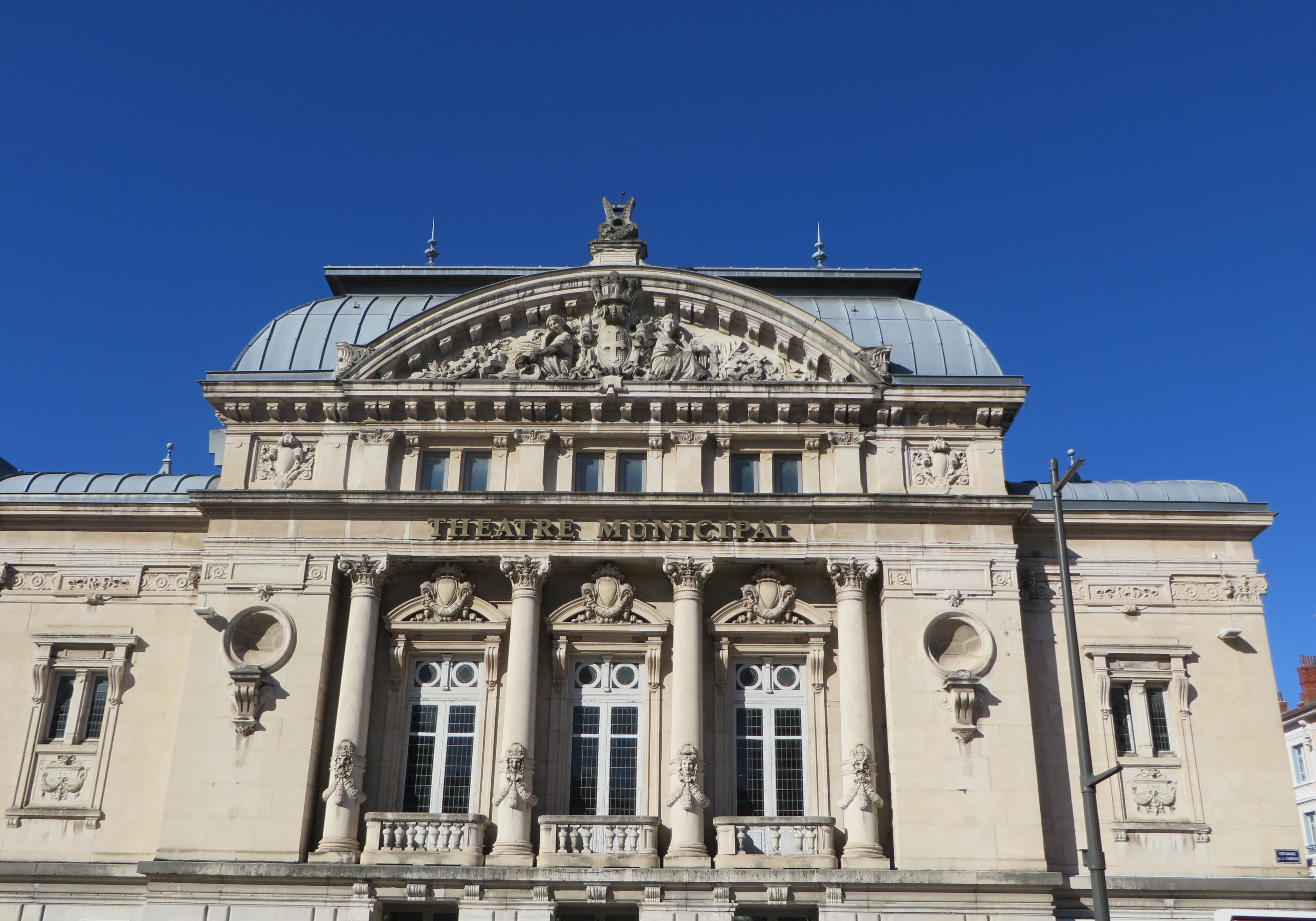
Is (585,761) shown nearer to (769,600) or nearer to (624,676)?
(624,676)

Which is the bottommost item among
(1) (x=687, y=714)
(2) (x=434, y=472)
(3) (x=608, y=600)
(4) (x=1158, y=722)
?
(1) (x=687, y=714)

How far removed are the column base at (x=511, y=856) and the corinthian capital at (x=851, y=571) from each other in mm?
9940

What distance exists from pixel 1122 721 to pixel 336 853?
19.8 metres

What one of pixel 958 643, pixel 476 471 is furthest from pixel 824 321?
pixel 476 471

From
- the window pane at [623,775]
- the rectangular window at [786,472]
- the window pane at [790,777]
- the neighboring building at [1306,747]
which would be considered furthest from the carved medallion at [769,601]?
the neighboring building at [1306,747]

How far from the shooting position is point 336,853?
94.6 feet

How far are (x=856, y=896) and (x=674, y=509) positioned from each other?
1031 cm

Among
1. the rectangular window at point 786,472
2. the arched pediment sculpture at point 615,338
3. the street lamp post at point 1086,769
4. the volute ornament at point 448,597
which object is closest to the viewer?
the street lamp post at point 1086,769

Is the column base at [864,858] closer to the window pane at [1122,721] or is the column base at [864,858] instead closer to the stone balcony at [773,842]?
the stone balcony at [773,842]

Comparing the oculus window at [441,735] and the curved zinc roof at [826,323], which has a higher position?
the curved zinc roof at [826,323]

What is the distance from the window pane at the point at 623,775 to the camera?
3058 centimetres

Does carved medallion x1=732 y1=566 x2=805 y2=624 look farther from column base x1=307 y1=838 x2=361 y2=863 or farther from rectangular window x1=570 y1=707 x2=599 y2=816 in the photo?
column base x1=307 y1=838 x2=361 y2=863

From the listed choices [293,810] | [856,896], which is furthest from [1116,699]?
[293,810]

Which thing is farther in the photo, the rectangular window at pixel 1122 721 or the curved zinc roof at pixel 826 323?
the curved zinc roof at pixel 826 323
